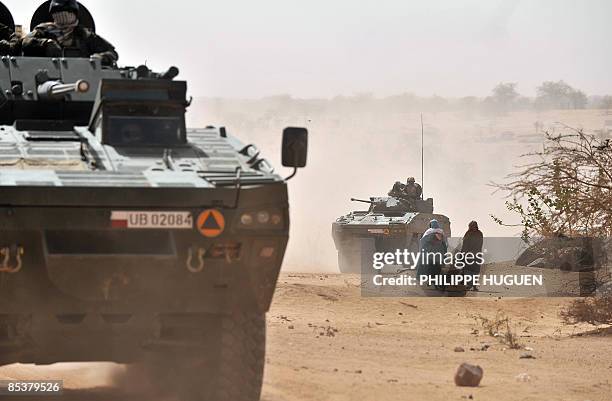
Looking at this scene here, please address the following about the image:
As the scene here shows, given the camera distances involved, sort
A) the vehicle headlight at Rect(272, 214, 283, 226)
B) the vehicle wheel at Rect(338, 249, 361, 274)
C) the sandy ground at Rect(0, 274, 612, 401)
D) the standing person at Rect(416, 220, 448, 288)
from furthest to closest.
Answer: the vehicle wheel at Rect(338, 249, 361, 274)
the standing person at Rect(416, 220, 448, 288)
the sandy ground at Rect(0, 274, 612, 401)
the vehicle headlight at Rect(272, 214, 283, 226)

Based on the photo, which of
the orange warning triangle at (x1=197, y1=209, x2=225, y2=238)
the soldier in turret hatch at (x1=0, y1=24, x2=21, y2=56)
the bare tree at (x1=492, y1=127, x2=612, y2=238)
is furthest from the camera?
the bare tree at (x1=492, y1=127, x2=612, y2=238)

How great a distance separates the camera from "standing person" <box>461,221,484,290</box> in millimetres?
20781

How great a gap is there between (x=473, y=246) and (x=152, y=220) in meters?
13.4

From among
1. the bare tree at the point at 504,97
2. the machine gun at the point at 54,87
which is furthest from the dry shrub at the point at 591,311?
the bare tree at the point at 504,97

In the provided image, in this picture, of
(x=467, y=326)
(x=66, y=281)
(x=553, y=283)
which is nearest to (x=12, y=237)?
(x=66, y=281)

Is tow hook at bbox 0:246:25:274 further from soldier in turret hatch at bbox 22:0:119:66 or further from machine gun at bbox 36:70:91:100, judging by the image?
soldier in turret hatch at bbox 22:0:119:66

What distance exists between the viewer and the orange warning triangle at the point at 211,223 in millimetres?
8047

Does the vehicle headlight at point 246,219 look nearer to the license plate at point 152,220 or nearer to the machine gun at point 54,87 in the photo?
the license plate at point 152,220

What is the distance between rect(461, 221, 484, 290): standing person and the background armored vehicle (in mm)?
5294

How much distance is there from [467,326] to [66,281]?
9.05 metres

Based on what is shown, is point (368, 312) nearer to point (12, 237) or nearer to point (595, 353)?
point (595, 353)

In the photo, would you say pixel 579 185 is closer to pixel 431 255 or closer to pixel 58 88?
pixel 431 255

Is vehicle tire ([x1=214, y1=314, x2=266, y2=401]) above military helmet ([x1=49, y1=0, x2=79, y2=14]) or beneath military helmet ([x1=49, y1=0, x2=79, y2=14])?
beneath

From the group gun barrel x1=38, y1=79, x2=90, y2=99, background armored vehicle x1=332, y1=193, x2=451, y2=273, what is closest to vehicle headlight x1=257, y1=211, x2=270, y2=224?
gun barrel x1=38, y1=79, x2=90, y2=99
